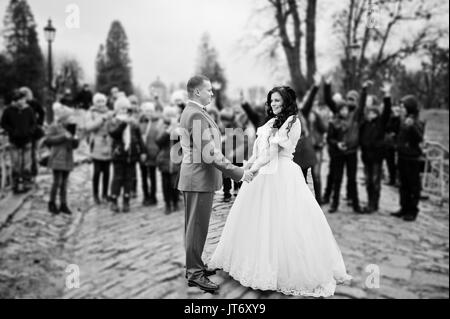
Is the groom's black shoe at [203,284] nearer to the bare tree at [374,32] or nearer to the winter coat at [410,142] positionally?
the bare tree at [374,32]

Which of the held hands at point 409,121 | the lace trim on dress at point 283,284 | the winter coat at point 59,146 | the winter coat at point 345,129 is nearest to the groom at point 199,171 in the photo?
the lace trim on dress at point 283,284

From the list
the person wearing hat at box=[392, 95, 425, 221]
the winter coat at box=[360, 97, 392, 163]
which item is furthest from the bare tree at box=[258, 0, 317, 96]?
the person wearing hat at box=[392, 95, 425, 221]

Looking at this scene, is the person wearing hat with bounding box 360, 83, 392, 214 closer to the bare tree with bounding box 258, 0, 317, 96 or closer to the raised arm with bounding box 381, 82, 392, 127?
the raised arm with bounding box 381, 82, 392, 127

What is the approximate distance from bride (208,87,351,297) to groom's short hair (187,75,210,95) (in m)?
0.23

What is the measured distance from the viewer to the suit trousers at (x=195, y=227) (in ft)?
4.97

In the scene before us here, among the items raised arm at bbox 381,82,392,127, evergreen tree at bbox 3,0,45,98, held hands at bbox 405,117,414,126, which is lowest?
raised arm at bbox 381,82,392,127

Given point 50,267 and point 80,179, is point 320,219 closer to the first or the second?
point 50,267

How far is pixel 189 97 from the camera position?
146cm

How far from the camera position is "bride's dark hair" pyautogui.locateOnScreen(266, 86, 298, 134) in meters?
1.45

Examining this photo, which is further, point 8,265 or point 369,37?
point 8,265

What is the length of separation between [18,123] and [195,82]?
13.1 meters
